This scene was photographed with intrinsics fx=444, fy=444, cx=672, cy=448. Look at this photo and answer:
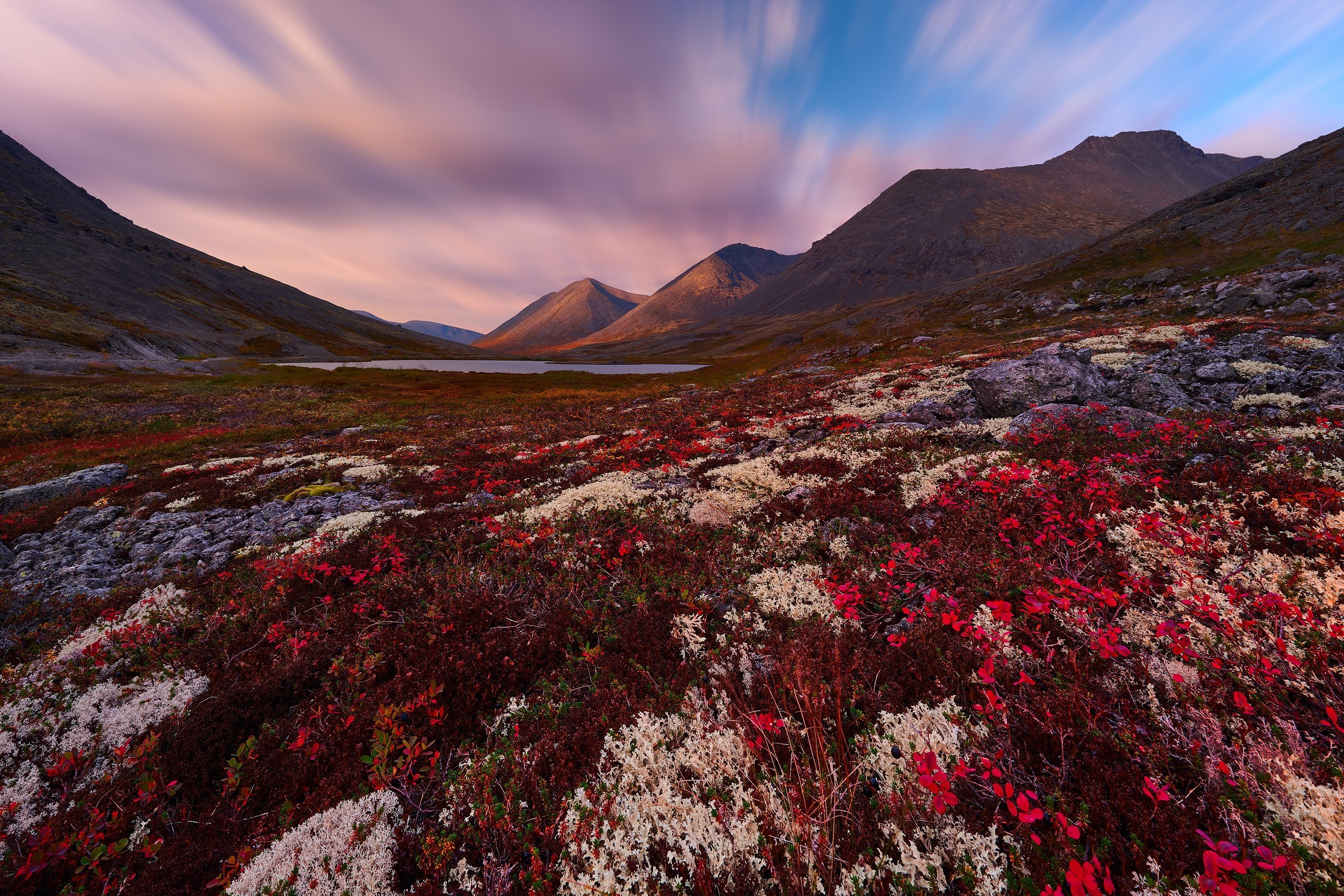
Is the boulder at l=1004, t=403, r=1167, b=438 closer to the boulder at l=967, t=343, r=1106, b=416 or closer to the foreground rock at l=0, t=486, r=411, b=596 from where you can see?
the boulder at l=967, t=343, r=1106, b=416

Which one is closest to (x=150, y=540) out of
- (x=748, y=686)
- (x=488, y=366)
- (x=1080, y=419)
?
(x=748, y=686)

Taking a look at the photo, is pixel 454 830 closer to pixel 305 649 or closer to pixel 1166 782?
pixel 305 649

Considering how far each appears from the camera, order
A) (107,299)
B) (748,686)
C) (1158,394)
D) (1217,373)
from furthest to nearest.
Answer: (107,299), (1217,373), (1158,394), (748,686)

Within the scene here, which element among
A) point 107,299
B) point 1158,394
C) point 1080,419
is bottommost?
point 1080,419

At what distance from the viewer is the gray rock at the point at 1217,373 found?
48.7ft

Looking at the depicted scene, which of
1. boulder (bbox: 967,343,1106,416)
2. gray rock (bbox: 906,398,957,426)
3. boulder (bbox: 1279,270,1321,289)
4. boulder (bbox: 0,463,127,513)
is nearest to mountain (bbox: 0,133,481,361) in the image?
boulder (bbox: 0,463,127,513)

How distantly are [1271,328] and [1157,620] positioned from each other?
1133 inches

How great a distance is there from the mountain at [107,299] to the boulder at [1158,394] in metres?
121

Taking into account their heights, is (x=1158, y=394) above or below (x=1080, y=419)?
above

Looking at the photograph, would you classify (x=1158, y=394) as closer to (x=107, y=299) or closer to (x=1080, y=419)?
(x=1080, y=419)

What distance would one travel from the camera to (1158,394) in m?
14.5

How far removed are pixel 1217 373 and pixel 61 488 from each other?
42630 millimetres

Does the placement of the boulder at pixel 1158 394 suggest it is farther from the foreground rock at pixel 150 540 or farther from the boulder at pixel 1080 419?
the foreground rock at pixel 150 540

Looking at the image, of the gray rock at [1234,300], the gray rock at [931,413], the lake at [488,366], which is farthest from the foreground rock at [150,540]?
the lake at [488,366]
